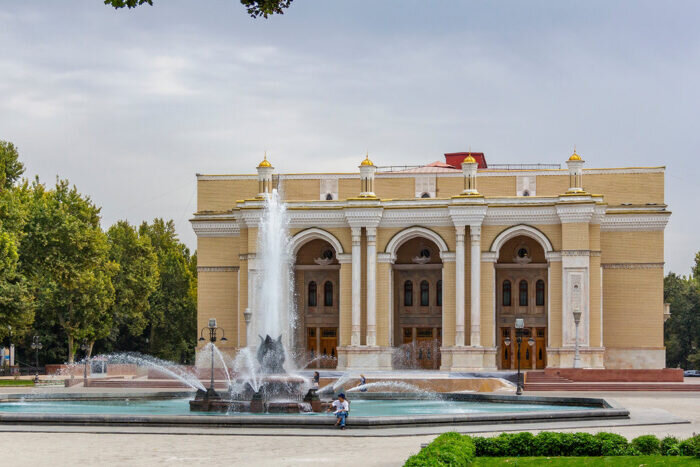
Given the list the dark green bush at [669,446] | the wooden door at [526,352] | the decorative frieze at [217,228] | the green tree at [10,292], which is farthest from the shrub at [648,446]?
the decorative frieze at [217,228]

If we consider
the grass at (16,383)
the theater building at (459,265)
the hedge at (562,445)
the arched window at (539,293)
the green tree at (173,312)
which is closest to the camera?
the hedge at (562,445)

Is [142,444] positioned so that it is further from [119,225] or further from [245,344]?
[119,225]

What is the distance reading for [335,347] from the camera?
6059 centimetres

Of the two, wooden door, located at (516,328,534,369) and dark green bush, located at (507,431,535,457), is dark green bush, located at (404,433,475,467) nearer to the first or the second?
dark green bush, located at (507,431,535,457)

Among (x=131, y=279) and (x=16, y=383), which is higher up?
(x=131, y=279)

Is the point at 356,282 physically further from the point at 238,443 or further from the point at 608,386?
the point at 238,443

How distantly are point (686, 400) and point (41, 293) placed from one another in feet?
124

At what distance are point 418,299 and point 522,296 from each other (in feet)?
18.5

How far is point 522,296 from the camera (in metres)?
59.1

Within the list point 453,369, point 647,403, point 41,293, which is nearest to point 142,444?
point 647,403

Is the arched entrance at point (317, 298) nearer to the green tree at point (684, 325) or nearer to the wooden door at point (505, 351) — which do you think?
the wooden door at point (505, 351)

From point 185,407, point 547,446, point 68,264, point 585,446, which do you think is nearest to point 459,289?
point 68,264

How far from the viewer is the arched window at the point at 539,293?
58719mm

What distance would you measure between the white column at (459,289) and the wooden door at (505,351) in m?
4.23
